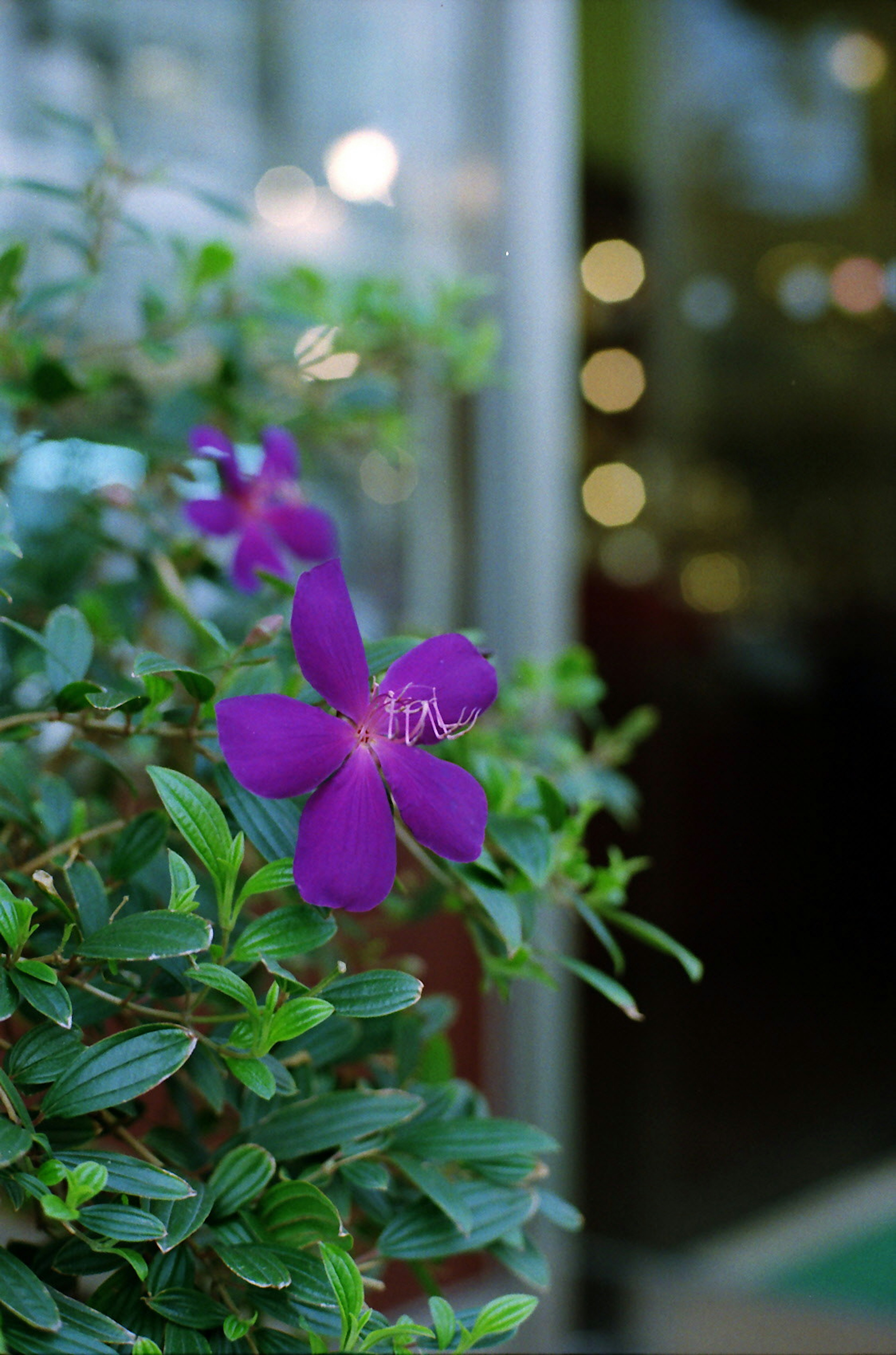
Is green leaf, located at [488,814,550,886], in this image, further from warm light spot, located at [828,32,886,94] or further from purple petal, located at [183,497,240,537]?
warm light spot, located at [828,32,886,94]

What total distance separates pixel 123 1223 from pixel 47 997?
76 mm

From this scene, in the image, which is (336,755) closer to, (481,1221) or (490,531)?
(481,1221)

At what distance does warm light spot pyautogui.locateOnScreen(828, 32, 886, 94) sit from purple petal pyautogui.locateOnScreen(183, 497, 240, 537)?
147 centimetres

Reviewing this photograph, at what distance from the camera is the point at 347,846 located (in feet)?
1.38

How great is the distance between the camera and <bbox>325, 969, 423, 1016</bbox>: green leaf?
0.41 m

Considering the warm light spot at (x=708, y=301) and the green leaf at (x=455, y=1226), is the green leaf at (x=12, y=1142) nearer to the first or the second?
the green leaf at (x=455, y=1226)

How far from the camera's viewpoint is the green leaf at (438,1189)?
0.48 meters

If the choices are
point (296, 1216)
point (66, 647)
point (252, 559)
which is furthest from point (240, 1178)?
point (252, 559)

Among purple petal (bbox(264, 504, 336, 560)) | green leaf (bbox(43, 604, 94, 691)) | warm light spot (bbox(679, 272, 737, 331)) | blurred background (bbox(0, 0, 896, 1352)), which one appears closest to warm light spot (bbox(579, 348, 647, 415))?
blurred background (bbox(0, 0, 896, 1352))

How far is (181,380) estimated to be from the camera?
1.10m

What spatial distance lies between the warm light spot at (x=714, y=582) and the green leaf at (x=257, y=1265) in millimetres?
1552

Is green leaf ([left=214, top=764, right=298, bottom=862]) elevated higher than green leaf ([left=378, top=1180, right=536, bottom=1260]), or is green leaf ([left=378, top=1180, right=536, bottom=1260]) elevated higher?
green leaf ([left=214, top=764, right=298, bottom=862])

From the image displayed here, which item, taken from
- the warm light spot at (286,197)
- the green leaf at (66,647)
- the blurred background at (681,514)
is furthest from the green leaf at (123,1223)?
the warm light spot at (286,197)

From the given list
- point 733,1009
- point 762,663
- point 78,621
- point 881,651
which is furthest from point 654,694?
point 78,621
